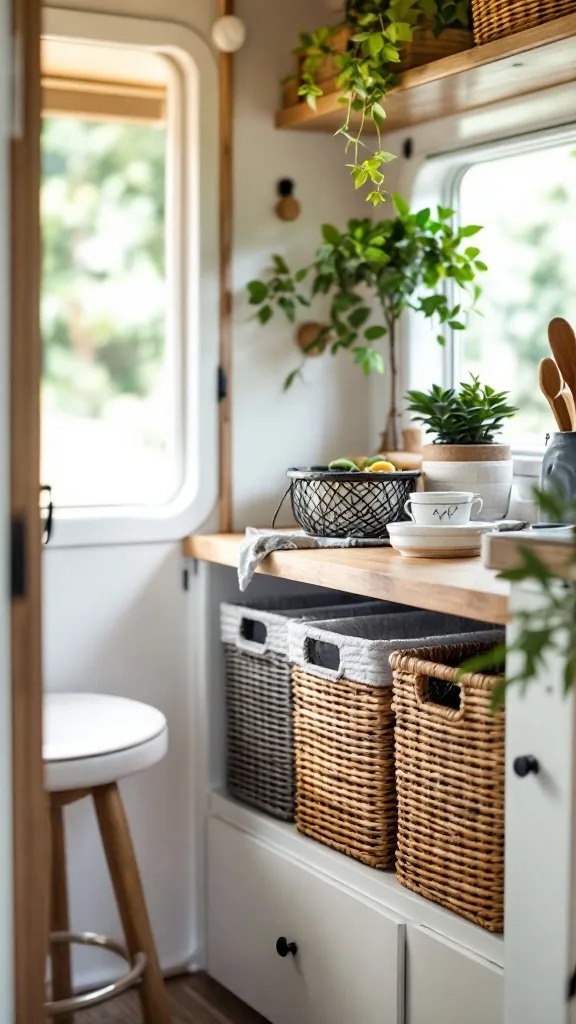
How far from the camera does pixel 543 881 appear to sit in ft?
5.71

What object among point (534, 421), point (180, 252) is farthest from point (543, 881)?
point (534, 421)

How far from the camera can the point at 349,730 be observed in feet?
7.41

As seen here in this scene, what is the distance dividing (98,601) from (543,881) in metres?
1.28

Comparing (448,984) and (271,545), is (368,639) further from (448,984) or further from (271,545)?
(448,984)

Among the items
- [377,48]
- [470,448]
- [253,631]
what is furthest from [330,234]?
[253,631]

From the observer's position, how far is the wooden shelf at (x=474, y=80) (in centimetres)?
213

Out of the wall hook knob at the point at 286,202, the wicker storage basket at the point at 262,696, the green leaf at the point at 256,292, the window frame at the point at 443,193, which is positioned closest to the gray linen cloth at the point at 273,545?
the wicker storage basket at the point at 262,696

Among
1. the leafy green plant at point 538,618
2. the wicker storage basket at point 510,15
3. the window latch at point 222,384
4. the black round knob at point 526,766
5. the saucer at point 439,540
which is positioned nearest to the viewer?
the leafy green plant at point 538,618

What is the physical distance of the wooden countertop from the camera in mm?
1839

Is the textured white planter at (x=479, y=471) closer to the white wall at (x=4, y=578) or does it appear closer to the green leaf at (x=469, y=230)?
the green leaf at (x=469, y=230)

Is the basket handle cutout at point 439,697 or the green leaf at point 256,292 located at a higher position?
the green leaf at point 256,292

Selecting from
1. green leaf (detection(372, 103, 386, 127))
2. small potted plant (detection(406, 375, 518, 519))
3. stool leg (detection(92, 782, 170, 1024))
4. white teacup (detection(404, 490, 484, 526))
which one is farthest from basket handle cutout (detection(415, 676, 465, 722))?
green leaf (detection(372, 103, 386, 127))

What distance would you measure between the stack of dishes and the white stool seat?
0.57 m

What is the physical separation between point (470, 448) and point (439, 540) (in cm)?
32
